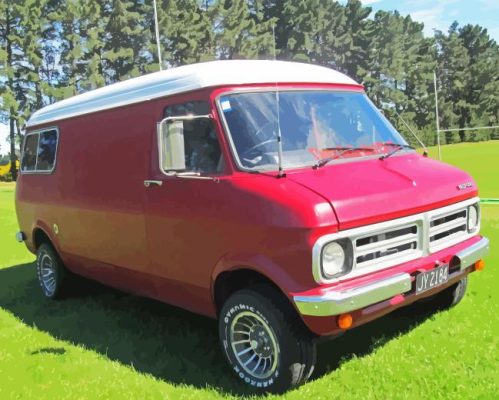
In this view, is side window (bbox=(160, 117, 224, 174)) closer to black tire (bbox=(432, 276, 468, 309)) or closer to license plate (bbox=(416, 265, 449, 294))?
license plate (bbox=(416, 265, 449, 294))

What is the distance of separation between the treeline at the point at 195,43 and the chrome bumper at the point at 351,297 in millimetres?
34045

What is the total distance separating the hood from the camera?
405cm

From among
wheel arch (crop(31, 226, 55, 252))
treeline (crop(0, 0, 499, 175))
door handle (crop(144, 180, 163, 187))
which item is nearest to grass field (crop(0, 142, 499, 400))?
wheel arch (crop(31, 226, 55, 252))

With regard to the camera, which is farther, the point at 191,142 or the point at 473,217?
the point at 473,217

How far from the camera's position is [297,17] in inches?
2355

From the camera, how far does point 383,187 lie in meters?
4.30

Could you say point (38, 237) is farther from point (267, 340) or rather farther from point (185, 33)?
point (185, 33)

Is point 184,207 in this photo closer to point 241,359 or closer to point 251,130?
point 251,130

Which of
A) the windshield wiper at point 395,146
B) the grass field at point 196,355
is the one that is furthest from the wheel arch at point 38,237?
the windshield wiper at point 395,146

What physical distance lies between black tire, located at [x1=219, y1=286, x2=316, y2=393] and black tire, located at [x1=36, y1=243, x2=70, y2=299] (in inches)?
141

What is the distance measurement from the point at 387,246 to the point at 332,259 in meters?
0.51

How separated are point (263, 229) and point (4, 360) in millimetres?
3117

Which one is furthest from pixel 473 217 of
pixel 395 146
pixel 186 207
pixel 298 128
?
pixel 186 207

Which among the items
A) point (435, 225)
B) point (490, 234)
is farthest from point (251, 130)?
point (490, 234)
